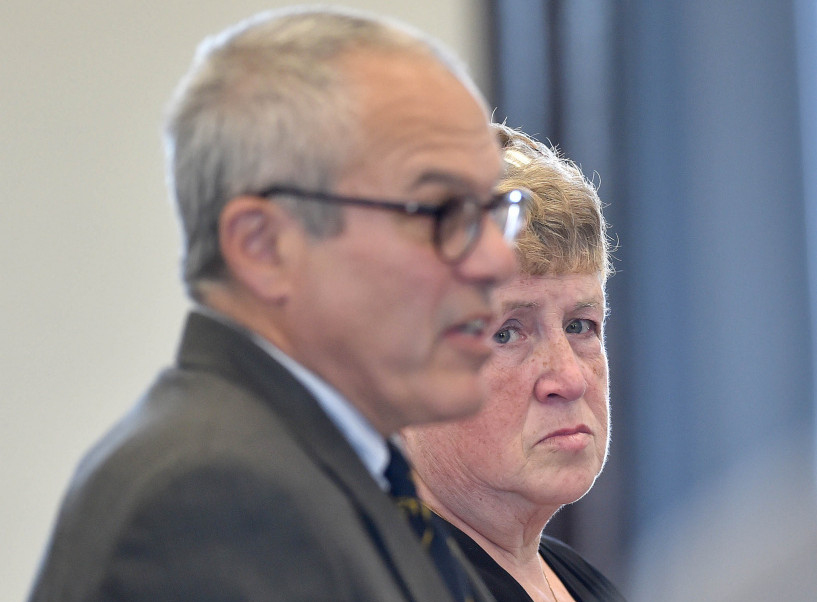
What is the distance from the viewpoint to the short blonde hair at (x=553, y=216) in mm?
1606

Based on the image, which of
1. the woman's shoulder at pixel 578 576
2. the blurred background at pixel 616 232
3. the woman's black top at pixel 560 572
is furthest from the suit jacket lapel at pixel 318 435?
the blurred background at pixel 616 232

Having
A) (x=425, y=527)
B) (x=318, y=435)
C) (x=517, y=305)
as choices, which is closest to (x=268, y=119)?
(x=318, y=435)

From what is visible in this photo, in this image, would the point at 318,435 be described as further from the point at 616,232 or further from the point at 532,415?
the point at 616,232

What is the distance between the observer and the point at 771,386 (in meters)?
2.96

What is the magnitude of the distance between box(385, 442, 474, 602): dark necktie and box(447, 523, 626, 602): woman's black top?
57cm

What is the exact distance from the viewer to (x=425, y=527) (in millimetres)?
938

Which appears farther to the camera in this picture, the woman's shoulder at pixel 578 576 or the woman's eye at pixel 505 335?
the woman's shoulder at pixel 578 576

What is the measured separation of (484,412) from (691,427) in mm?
1682

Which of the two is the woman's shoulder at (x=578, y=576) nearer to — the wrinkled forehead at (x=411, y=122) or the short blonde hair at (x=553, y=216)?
the short blonde hair at (x=553, y=216)

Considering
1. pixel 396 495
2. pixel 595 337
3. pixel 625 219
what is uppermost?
pixel 396 495

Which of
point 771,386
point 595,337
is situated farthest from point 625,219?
point 595,337

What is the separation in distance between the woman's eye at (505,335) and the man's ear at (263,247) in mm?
775

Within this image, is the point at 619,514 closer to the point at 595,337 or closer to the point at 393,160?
the point at 595,337

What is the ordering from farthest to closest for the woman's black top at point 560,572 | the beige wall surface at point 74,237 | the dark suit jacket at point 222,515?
the beige wall surface at point 74,237, the woman's black top at point 560,572, the dark suit jacket at point 222,515
